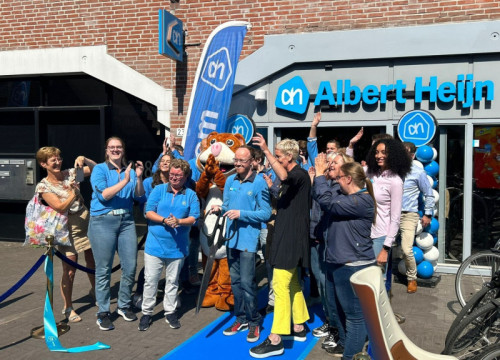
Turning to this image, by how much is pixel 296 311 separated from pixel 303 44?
5.00 m

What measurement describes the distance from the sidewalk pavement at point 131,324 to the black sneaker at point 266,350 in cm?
29

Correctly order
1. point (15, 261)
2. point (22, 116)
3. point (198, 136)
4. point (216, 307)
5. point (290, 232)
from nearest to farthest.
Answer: point (290, 232) → point (216, 307) → point (198, 136) → point (15, 261) → point (22, 116)

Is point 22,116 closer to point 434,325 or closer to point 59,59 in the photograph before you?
point 59,59

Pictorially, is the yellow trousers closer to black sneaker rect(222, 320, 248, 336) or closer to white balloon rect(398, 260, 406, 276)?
black sneaker rect(222, 320, 248, 336)

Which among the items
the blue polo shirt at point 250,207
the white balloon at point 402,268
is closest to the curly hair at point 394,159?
the blue polo shirt at point 250,207

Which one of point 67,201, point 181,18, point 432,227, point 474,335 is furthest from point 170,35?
point 474,335

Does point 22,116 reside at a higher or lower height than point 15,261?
higher

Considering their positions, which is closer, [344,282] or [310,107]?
[344,282]

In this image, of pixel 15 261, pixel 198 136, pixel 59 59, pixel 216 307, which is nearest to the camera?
pixel 216 307

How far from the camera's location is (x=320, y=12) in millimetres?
8453

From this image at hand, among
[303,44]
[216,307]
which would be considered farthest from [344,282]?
[303,44]

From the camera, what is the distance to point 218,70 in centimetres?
832

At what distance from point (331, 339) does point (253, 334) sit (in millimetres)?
771

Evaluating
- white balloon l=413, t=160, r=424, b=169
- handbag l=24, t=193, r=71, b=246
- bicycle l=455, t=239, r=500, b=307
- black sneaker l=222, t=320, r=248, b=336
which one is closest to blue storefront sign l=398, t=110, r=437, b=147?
white balloon l=413, t=160, r=424, b=169
